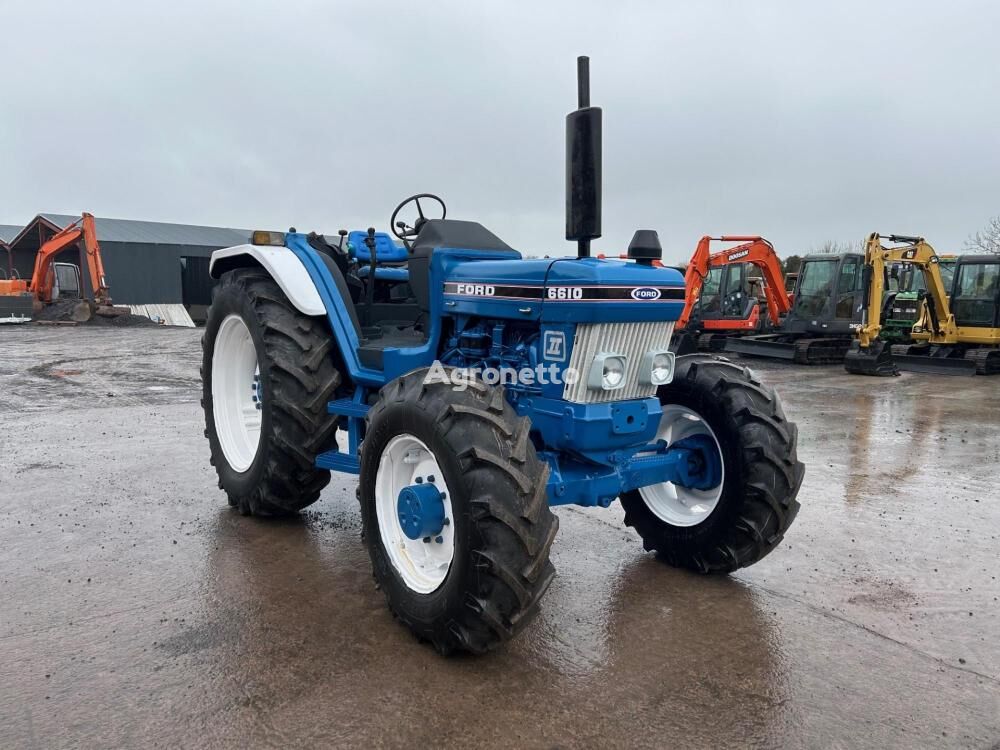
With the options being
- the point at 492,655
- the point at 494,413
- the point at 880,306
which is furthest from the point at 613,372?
the point at 880,306

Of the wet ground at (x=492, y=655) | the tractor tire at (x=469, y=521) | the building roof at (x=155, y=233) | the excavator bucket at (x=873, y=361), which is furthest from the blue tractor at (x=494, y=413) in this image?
the building roof at (x=155, y=233)

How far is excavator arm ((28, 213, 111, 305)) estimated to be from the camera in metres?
22.3

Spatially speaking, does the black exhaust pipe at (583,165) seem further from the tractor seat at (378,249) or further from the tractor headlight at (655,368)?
the tractor seat at (378,249)

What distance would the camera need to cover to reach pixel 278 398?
417 centimetres

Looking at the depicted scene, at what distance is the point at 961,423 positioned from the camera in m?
8.73

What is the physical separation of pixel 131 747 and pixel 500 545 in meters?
1.30

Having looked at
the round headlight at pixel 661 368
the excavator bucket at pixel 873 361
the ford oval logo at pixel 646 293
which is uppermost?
the ford oval logo at pixel 646 293

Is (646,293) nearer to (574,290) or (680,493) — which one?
(574,290)

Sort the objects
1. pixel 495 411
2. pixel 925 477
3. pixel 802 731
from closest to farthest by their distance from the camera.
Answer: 1. pixel 802 731
2. pixel 495 411
3. pixel 925 477

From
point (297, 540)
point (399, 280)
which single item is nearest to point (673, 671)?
Result: point (297, 540)

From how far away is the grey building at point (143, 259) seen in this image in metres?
28.6

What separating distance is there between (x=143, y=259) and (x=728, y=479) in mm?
31883

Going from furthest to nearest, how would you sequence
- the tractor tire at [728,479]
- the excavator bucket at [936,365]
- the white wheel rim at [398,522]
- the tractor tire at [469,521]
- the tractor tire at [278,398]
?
the excavator bucket at [936,365] < the tractor tire at [278,398] < the tractor tire at [728,479] < the white wheel rim at [398,522] < the tractor tire at [469,521]

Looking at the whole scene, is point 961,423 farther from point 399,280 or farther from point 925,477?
point 399,280
